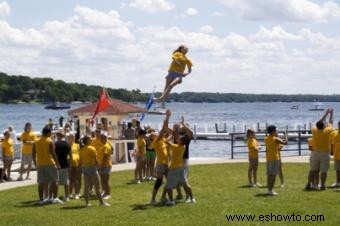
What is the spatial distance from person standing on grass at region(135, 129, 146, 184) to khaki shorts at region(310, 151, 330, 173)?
482cm

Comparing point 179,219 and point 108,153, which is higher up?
point 108,153

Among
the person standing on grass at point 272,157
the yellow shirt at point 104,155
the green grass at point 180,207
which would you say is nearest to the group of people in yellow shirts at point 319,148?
the person standing on grass at point 272,157

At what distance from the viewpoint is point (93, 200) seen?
15758 mm

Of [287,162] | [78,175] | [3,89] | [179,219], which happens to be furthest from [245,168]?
[3,89]

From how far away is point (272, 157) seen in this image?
15.7 m

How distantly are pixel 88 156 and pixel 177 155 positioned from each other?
1.96 metres

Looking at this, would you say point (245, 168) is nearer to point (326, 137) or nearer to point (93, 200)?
point (326, 137)

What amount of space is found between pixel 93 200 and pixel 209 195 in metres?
2.75

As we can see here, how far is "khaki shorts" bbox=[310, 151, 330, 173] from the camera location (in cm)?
1641

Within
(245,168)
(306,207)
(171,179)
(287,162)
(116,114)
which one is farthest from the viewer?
(116,114)

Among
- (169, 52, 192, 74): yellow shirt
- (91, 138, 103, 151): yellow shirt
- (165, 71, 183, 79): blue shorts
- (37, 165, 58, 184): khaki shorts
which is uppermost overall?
(169, 52, 192, 74): yellow shirt

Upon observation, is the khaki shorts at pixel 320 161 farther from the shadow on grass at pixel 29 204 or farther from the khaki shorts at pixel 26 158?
the khaki shorts at pixel 26 158

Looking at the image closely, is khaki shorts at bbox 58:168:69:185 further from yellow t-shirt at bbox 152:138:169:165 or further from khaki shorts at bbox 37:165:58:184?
yellow t-shirt at bbox 152:138:169:165

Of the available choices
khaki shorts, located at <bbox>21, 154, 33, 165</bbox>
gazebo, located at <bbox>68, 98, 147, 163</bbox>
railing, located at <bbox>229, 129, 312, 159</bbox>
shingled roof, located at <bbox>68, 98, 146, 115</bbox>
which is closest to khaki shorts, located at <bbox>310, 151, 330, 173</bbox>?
khaki shorts, located at <bbox>21, 154, 33, 165</bbox>
